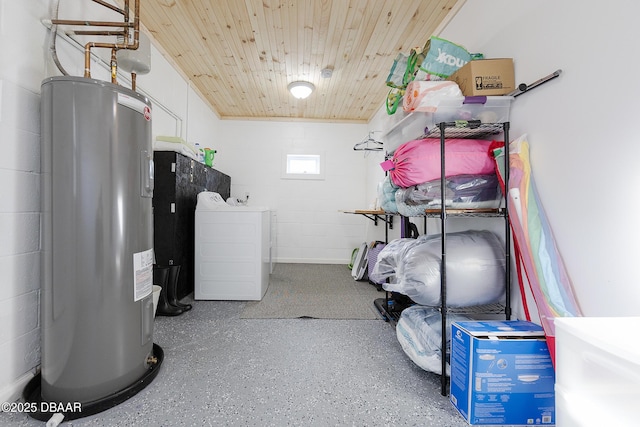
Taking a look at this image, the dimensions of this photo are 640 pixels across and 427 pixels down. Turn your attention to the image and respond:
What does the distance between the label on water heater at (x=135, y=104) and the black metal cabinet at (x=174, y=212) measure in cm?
100

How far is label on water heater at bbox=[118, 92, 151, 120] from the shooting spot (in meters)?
1.12

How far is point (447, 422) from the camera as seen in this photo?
1.04m

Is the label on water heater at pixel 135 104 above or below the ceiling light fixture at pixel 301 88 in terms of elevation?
below

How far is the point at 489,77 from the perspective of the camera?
1.30 metres

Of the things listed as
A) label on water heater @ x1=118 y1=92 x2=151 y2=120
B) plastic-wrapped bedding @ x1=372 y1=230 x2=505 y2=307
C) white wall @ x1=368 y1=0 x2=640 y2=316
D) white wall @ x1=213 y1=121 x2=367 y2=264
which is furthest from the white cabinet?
white wall @ x1=213 y1=121 x2=367 y2=264

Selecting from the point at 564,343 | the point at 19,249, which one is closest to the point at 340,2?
the point at 564,343

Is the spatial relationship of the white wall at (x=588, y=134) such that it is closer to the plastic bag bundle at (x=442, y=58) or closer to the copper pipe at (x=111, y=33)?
the plastic bag bundle at (x=442, y=58)

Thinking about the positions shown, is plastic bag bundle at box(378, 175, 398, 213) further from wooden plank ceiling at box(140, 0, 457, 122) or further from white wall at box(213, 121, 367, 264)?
white wall at box(213, 121, 367, 264)

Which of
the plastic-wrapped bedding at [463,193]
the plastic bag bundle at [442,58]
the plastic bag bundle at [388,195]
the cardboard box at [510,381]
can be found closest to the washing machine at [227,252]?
the plastic bag bundle at [388,195]

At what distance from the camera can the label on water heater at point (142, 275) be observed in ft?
3.88

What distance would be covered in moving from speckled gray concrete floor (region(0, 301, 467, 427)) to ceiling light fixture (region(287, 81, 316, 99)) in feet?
8.29

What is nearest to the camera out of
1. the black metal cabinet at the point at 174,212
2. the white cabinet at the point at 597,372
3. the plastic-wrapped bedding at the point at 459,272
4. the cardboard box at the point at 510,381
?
the white cabinet at the point at 597,372

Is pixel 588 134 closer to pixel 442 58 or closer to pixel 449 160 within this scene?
pixel 449 160

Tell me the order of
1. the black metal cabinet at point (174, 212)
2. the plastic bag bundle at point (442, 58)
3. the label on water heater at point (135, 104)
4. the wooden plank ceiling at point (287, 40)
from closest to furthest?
the label on water heater at point (135, 104), the plastic bag bundle at point (442, 58), the wooden plank ceiling at point (287, 40), the black metal cabinet at point (174, 212)
